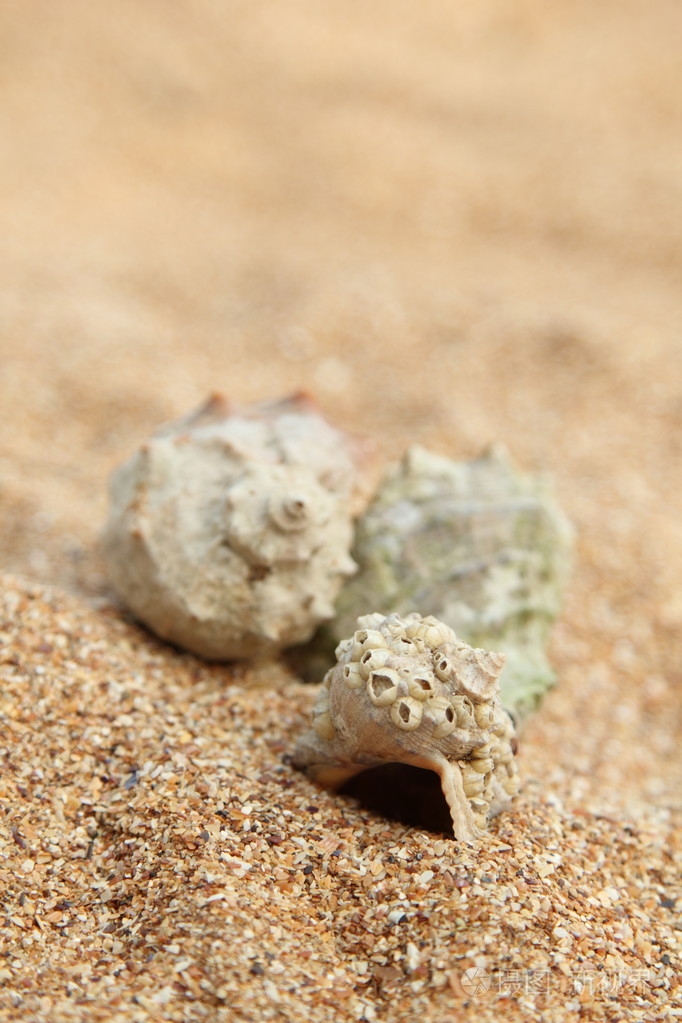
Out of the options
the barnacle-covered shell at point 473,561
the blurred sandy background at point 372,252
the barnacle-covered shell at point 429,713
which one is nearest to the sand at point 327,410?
the blurred sandy background at point 372,252

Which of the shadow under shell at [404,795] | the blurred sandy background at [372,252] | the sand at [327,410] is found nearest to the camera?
the sand at [327,410]

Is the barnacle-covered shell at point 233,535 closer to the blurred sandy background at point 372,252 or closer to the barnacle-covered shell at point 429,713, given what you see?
the barnacle-covered shell at point 429,713

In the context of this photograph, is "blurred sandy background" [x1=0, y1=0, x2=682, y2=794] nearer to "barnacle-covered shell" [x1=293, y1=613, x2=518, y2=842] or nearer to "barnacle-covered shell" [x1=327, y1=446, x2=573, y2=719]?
"barnacle-covered shell" [x1=327, y1=446, x2=573, y2=719]

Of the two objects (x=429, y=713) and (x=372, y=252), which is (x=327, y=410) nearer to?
(x=372, y=252)

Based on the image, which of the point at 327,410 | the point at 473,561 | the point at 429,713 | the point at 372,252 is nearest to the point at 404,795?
the point at 429,713

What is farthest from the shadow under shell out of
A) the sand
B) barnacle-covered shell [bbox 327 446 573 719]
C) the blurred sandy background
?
the blurred sandy background

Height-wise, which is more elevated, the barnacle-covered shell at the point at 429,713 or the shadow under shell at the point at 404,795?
the barnacle-covered shell at the point at 429,713
